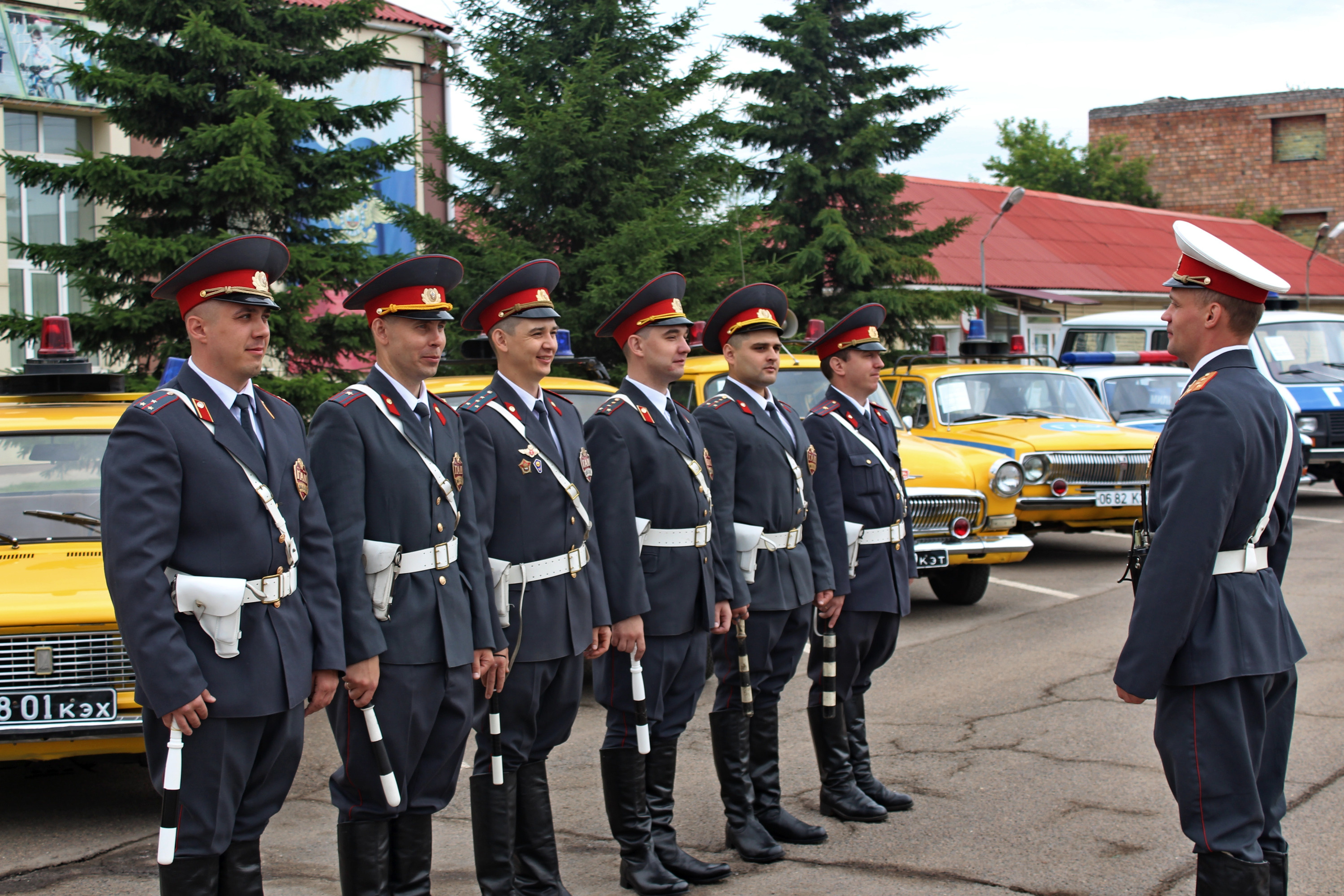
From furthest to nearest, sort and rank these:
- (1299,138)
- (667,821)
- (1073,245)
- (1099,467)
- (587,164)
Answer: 1. (1299,138)
2. (1073,245)
3. (587,164)
4. (1099,467)
5. (667,821)

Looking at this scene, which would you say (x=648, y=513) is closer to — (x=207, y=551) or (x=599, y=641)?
(x=599, y=641)

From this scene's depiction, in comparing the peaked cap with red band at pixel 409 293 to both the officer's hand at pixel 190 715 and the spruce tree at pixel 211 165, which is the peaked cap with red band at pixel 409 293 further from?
the spruce tree at pixel 211 165

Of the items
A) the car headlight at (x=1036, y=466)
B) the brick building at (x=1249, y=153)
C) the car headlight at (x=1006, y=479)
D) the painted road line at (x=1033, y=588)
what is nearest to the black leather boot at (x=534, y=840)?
the car headlight at (x=1006, y=479)

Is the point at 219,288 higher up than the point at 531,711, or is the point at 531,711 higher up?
the point at 219,288

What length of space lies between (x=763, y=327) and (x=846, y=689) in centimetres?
156

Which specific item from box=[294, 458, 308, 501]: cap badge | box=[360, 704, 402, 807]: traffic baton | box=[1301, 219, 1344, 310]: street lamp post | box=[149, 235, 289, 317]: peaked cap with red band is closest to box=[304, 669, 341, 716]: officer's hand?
box=[360, 704, 402, 807]: traffic baton

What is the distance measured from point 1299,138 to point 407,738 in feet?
169

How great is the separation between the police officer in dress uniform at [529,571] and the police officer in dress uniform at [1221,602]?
1743mm

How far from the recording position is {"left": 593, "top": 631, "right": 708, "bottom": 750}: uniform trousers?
4547 millimetres

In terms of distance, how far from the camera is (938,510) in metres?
9.81

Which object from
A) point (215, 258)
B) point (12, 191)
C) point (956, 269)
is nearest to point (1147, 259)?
point (956, 269)

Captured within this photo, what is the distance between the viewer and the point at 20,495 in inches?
231

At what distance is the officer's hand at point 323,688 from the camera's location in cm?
350

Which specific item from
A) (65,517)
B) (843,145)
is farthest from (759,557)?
(843,145)
